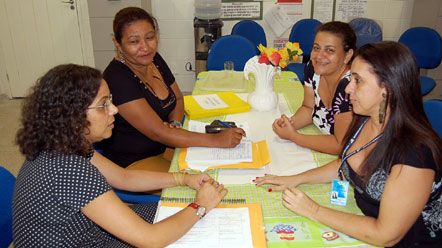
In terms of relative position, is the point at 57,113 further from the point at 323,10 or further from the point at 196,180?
the point at 323,10

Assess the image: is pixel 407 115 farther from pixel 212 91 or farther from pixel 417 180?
pixel 212 91

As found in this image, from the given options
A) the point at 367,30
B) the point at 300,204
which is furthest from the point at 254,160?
the point at 367,30

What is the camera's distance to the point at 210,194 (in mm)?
1442

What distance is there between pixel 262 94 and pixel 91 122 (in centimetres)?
125

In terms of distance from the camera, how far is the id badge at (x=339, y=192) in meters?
1.45

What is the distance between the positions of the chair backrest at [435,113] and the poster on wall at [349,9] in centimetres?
284

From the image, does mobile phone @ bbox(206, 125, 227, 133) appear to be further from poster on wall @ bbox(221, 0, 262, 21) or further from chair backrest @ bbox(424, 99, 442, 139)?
poster on wall @ bbox(221, 0, 262, 21)

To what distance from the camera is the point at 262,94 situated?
2.38 meters

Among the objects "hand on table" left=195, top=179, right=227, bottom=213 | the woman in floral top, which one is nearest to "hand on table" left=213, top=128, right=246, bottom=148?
the woman in floral top

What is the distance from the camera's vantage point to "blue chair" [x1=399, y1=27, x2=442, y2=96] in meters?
3.82

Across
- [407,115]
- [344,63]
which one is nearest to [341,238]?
[407,115]

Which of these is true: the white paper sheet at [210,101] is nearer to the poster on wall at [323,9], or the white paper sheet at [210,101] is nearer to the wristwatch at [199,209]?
the wristwatch at [199,209]

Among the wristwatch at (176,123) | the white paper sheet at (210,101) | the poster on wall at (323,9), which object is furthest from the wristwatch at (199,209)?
the poster on wall at (323,9)

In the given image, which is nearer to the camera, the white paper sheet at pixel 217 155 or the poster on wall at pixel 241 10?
the white paper sheet at pixel 217 155
